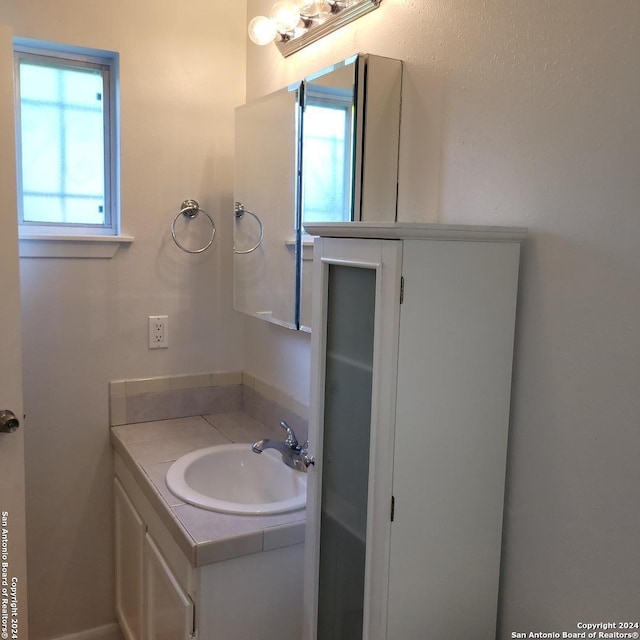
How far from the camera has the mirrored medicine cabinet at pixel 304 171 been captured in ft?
5.22

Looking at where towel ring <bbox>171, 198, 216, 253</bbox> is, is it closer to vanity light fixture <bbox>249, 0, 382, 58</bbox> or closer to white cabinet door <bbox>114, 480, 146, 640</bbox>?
vanity light fixture <bbox>249, 0, 382, 58</bbox>

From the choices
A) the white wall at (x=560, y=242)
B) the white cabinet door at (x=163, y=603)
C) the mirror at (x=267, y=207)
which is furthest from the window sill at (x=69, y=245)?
the white wall at (x=560, y=242)

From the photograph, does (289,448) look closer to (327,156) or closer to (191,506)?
(191,506)

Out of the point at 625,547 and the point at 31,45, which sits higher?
the point at 31,45

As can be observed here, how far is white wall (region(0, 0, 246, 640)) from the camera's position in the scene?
2.16 m

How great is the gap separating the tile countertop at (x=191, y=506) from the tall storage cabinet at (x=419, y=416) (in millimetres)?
283

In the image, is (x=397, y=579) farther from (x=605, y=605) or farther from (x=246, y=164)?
(x=246, y=164)

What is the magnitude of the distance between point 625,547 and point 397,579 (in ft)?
1.29

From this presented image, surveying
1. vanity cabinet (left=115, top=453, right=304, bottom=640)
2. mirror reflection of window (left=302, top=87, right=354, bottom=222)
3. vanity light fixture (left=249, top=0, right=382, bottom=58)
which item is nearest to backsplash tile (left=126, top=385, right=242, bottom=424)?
vanity cabinet (left=115, top=453, right=304, bottom=640)

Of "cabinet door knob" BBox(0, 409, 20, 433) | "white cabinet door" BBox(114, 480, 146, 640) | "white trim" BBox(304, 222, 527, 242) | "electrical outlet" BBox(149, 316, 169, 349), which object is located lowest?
"white cabinet door" BBox(114, 480, 146, 640)

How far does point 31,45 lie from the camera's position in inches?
82.4

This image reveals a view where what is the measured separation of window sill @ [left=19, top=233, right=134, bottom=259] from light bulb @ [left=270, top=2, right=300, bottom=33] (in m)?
0.85

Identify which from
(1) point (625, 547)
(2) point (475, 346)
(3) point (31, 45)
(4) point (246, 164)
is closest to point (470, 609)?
(1) point (625, 547)

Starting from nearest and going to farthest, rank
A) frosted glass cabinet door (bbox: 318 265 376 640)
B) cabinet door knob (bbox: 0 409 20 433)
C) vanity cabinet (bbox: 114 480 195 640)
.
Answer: frosted glass cabinet door (bbox: 318 265 376 640) < vanity cabinet (bbox: 114 480 195 640) < cabinet door knob (bbox: 0 409 20 433)
